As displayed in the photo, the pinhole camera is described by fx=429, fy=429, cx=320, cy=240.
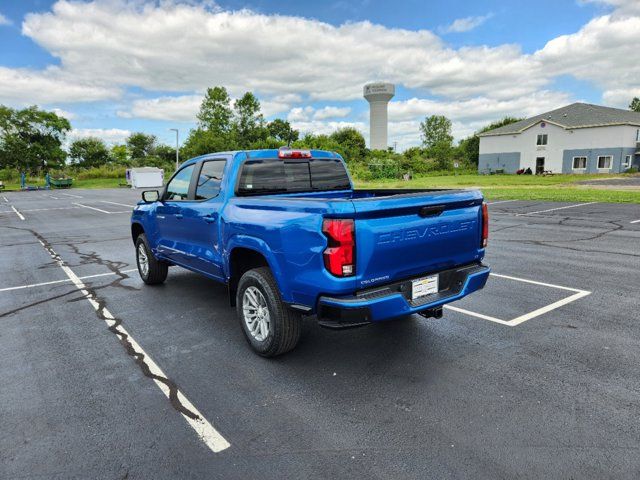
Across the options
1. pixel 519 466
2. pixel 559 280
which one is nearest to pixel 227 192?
pixel 519 466

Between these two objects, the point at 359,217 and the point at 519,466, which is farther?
the point at 359,217

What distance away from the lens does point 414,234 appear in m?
3.48

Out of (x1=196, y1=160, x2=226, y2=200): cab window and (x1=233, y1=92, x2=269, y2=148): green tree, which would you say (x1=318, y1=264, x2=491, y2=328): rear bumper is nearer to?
(x1=196, y1=160, x2=226, y2=200): cab window

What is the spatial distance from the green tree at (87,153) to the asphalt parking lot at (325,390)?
82937 mm

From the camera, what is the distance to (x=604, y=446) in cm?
270

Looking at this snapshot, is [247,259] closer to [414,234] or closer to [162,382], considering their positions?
[162,382]

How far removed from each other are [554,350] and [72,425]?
164 inches

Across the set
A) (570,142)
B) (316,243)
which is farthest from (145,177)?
(316,243)

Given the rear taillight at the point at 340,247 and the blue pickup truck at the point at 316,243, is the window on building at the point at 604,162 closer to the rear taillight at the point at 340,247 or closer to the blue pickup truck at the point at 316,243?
the blue pickup truck at the point at 316,243

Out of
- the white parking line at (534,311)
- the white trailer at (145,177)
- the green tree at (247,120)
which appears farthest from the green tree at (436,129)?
the white parking line at (534,311)

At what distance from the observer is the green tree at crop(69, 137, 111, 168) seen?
78875mm

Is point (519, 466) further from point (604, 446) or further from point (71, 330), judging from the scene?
point (71, 330)

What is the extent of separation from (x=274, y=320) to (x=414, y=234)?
1.42 m

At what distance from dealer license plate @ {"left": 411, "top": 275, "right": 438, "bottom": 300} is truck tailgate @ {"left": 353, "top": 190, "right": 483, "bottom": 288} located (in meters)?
0.07
